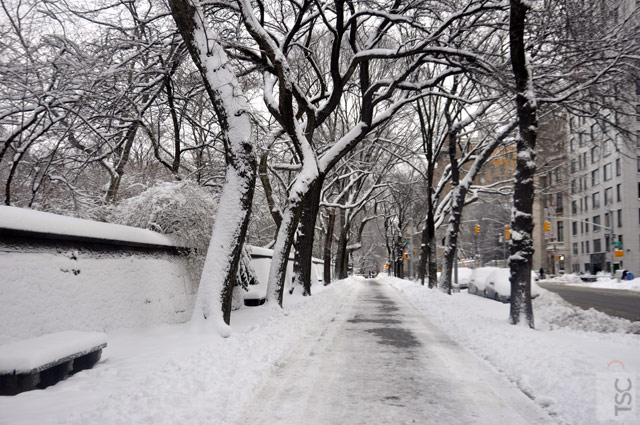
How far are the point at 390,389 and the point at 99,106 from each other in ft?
31.7

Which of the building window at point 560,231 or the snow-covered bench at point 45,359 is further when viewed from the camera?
the building window at point 560,231

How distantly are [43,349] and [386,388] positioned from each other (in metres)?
3.87

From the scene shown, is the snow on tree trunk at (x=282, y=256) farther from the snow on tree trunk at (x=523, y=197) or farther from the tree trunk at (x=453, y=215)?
the tree trunk at (x=453, y=215)

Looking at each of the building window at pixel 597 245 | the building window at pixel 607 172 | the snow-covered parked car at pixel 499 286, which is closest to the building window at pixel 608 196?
the building window at pixel 607 172

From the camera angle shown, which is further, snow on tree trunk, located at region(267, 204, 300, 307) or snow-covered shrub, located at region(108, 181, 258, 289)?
snow on tree trunk, located at region(267, 204, 300, 307)

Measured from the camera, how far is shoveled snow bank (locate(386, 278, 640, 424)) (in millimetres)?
5152

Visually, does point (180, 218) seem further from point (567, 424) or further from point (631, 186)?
point (631, 186)

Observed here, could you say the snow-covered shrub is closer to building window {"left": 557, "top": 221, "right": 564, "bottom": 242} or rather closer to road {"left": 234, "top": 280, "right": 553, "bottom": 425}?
road {"left": 234, "top": 280, "right": 553, "bottom": 425}

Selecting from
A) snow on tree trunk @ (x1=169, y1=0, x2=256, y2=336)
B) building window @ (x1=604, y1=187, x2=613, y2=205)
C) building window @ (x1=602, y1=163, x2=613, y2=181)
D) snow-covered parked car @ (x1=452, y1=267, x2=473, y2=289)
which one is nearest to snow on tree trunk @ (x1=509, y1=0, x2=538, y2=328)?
snow on tree trunk @ (x1=169, y1=0, x2=256, y2=336)

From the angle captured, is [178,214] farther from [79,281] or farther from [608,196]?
[608,196]

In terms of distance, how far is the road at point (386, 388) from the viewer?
4.76 m

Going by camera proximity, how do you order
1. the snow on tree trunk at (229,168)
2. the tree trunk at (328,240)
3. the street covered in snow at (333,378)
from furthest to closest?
the tree trunk at (328,240), the snow on tree trunk at (229,168), the street covered in snow at (333,378)

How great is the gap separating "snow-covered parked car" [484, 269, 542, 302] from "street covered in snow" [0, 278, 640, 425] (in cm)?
935

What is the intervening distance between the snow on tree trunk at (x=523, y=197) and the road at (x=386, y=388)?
9.34 feet
